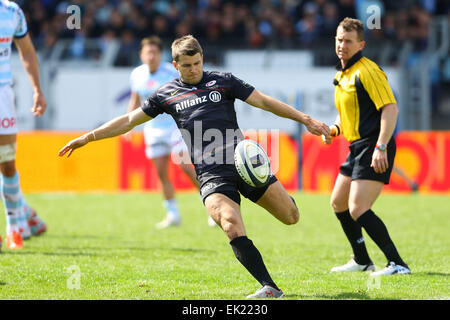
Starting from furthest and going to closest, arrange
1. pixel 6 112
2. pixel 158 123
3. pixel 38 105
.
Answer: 1. pixel 158 123
2. pixel 38 105
3. pixel 6 112

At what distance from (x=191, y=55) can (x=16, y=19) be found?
279 cm

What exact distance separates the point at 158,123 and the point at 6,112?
11.6 ft

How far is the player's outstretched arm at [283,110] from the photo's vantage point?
5.76 m

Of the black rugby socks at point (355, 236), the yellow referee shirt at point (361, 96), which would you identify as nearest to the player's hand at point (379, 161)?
the yellow referee shirt at point (361, 96)

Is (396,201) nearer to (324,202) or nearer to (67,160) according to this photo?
(324,202)

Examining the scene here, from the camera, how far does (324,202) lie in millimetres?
13430

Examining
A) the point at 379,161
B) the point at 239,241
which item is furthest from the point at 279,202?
the point at 379,161

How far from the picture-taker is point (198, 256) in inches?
301

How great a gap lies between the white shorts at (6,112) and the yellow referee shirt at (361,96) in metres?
A: 3.44

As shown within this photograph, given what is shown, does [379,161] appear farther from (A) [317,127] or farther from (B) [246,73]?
(B) [246,73]

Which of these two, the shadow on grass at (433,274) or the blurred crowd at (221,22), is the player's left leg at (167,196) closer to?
the shadow on grass at (433,274)

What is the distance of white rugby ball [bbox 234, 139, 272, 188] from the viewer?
5547 mm

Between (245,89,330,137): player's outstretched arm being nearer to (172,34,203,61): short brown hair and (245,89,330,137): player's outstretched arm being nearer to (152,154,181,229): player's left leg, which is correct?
(172,34,203,61): short brown hair
